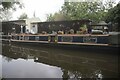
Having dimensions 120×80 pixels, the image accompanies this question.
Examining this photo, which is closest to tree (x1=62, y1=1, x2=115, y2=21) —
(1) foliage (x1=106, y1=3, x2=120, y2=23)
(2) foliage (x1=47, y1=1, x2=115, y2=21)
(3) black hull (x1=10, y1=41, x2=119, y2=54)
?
(2) foliage (x1=47, y1=1, x2=115, y2=21)

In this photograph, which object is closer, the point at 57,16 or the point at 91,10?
the point at 91,10

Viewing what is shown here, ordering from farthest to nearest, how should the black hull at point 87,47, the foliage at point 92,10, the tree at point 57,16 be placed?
the tree at point 57,16 < the foliage at point 92,10 < the black hull at point 87,47

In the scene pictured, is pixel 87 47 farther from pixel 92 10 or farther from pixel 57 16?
pixel 57 16

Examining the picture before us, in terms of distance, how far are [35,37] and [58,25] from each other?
316 inches

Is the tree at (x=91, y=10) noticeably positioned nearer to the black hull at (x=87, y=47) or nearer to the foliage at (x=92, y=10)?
the foliage at (x=92, y=10)

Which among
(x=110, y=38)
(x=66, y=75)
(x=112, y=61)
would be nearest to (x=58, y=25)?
(x=110, y=38)

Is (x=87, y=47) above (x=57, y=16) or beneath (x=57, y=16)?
beneath

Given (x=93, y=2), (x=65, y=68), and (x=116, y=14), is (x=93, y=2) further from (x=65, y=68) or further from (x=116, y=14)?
(x=65, y=68)

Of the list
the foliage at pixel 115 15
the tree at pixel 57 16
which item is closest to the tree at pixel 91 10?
the foliage at pixel 115 15

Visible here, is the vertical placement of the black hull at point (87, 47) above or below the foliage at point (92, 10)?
below

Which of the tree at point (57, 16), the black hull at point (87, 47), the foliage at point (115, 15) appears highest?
the tree at point (57, 16)

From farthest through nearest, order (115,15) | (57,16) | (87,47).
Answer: (57,16), (115,15), (87,47)

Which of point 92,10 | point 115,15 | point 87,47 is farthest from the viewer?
point 92,10

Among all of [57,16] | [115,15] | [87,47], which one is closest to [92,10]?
[115,15]
